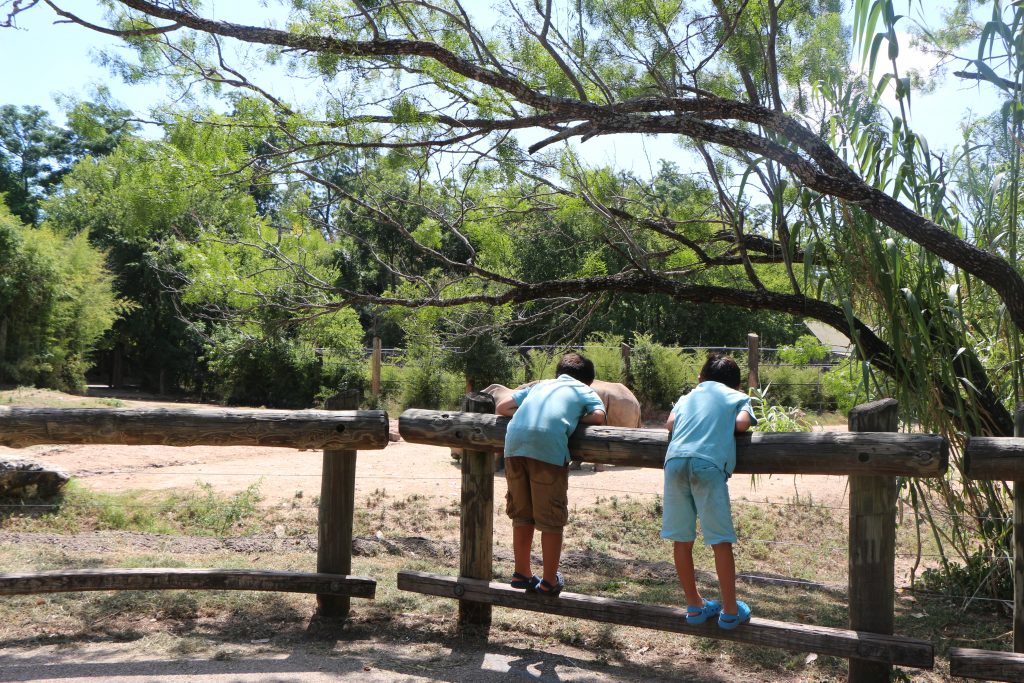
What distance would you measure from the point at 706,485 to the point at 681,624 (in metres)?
0.73

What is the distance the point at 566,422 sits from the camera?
4.39m

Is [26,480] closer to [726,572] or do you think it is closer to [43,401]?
Result: [726,572]

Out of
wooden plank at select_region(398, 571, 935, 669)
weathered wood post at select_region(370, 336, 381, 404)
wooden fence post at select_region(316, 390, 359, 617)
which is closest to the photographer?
wooden plank at select_region(398, 571, 935, 669)

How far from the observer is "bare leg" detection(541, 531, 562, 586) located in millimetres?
4418

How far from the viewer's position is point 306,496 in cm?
925

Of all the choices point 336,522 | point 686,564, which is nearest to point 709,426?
point 686,564

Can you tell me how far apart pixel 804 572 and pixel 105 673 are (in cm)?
555

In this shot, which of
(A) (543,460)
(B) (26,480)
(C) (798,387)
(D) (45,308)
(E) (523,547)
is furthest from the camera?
(D) (45,308)

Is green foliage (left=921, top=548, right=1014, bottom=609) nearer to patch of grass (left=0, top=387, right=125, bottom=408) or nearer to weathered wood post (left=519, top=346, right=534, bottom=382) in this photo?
weathered wood post (left=519, top=346, right=534, bottom=382)

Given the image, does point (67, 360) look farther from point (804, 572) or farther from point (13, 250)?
point (804, 572)

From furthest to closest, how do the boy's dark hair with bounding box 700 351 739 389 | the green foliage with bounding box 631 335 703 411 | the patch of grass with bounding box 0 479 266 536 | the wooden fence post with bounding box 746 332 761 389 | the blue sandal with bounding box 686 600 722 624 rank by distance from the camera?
the green foliage with bounding box 631 335 703 411 < the wooden fence post with bounding box 746 332 761 389 < the patch of grass with bounding box 0 479 266 536 < the boy's dark hair with bounding box 700 351 739 389 < the blue sandal with bounding box 686 600 722 624

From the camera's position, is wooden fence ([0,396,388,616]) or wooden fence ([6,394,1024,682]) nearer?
wooden fence ([6,394,1024,682])

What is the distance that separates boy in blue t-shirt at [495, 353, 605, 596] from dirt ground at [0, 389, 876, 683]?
461 mm

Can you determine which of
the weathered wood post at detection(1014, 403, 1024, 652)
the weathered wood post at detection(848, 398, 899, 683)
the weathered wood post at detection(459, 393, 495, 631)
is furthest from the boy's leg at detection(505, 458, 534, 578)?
the weathered wood post at detection(1014, 403, 1024, 652)
